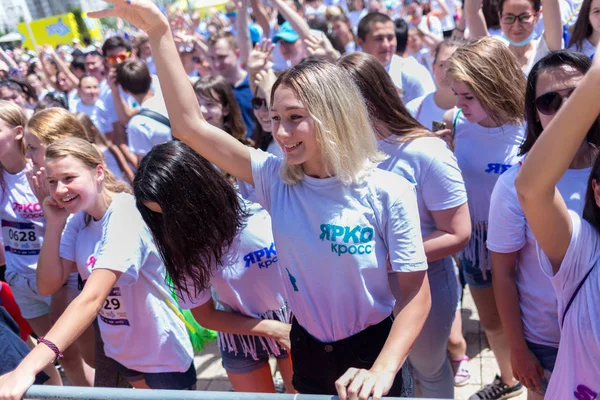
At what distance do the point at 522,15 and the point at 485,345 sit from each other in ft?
7.24

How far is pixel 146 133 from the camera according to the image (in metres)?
5.15

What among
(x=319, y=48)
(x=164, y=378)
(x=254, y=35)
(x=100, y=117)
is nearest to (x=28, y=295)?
(x=164, y=378)

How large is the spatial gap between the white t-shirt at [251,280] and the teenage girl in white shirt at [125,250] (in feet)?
0.81

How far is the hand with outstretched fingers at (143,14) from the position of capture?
2029 mm

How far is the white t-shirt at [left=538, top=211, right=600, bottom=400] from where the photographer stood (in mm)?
1750

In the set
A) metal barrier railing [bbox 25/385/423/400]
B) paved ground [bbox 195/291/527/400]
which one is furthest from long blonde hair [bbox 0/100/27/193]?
metal barrier railing [bbox 25/385/423/400]

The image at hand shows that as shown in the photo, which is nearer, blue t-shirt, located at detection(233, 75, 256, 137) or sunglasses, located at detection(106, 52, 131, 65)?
blue t-shirt, located at detection(233, 75, 256, 137)

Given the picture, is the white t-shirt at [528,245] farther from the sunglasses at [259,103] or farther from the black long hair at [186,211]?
the sunglasses at [259,103]

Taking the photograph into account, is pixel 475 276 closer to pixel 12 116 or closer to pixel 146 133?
pixel 12 116

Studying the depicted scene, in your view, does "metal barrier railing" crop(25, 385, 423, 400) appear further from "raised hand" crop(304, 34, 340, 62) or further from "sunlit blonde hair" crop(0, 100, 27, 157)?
"raised hand" crop(304, 34, 340, 62)

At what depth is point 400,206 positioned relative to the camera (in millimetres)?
1912

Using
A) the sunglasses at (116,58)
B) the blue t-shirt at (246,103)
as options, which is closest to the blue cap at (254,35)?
the sunglasses at (116,58)

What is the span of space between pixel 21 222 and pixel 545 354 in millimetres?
3069

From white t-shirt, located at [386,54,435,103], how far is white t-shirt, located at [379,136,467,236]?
2256 mm
